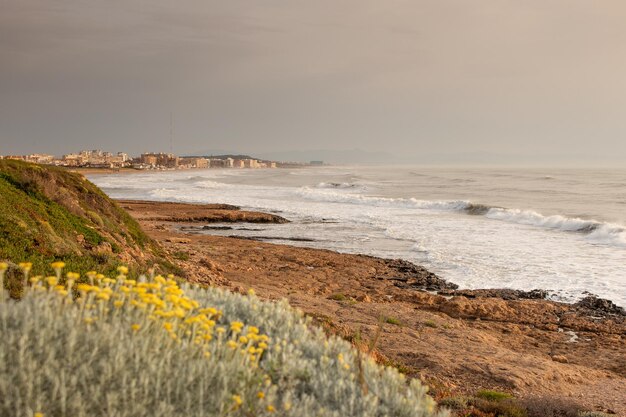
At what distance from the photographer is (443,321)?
13.3m

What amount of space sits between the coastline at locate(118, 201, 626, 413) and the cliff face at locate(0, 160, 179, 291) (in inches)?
72.1

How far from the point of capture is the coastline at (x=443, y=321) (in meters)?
9.24

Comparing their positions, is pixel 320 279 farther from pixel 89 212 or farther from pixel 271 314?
pixel 271 314

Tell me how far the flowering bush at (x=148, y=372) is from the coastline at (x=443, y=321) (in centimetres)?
82

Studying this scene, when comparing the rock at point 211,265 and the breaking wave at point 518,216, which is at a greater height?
the rock at point 211,265

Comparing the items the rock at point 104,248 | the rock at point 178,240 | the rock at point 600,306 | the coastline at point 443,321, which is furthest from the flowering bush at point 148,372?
the rock at point 178,240

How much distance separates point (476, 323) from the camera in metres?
13.9

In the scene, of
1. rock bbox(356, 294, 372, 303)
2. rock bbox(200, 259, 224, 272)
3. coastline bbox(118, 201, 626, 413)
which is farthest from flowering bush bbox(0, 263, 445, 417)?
rock bbox(200, 259, 224, 272)

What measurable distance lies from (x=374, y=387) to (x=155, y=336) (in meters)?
1.70

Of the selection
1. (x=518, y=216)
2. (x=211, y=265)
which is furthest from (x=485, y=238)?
(x=211, y=265)

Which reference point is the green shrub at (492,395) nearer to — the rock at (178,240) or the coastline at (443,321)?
the coastline at (443,321)

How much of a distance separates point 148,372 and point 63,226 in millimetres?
9650

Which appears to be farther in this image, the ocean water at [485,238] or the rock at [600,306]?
the ocean water at [485,238]

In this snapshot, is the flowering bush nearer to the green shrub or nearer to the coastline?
the coastline
